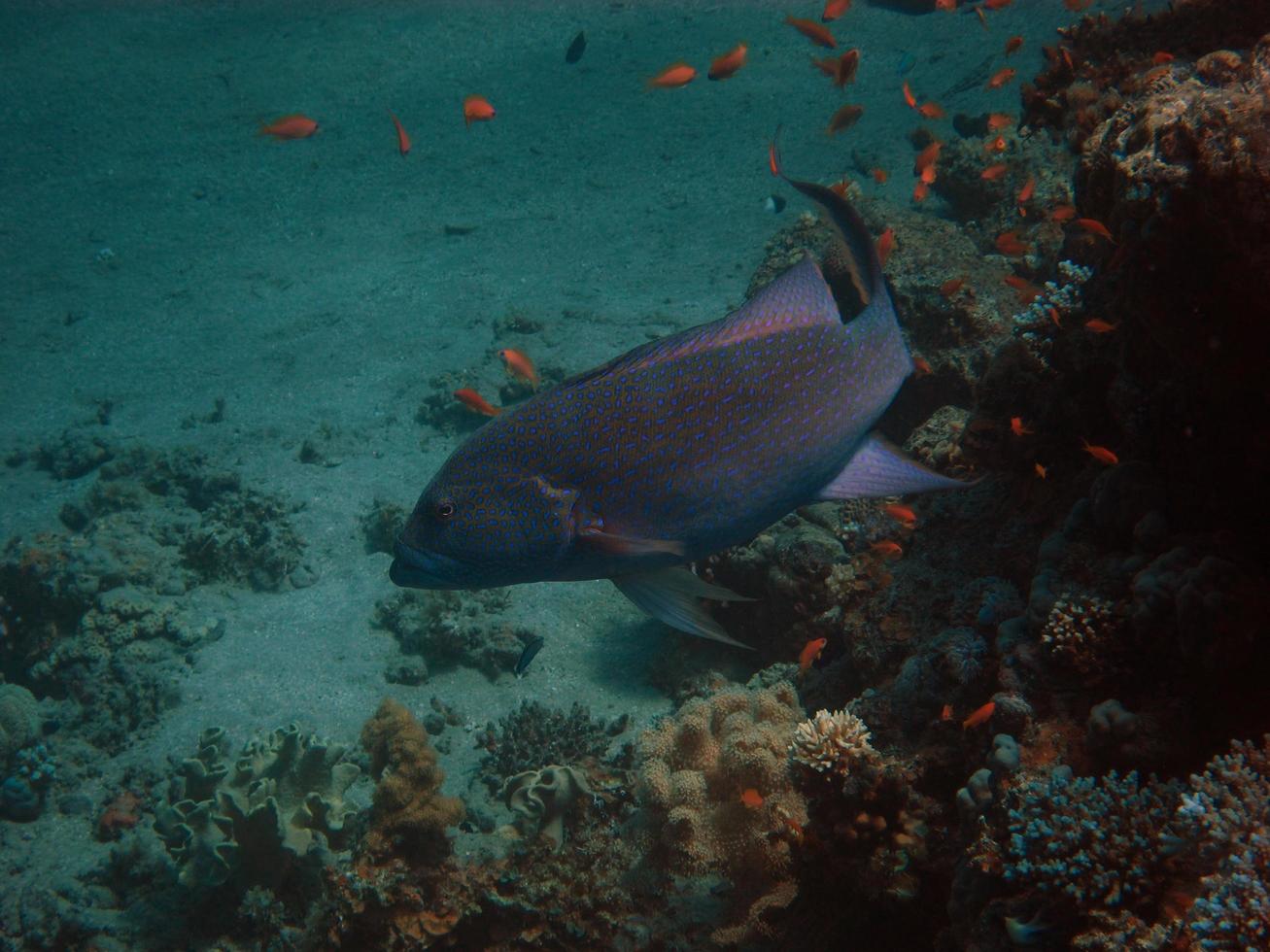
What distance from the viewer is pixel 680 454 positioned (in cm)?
244

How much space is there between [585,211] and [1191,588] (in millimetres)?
16331

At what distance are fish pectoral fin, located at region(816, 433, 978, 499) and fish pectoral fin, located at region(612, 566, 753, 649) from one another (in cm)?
57

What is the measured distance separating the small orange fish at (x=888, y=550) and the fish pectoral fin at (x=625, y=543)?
2456mm

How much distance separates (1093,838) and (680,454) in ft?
5.77

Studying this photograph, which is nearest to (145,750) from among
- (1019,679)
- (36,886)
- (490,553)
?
(36,886)

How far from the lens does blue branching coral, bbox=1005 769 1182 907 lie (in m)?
2.08

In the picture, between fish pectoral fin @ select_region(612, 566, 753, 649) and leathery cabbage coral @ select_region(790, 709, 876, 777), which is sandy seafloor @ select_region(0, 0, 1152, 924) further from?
fish pectoral fin @ select_region(612, 566, 753, 649)

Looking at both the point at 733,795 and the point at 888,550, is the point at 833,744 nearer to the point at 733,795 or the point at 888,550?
the point at 733,795

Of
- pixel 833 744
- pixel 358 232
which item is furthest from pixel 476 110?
pixel 833 744

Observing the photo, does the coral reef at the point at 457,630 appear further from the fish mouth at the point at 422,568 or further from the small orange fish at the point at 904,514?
the fish mouth at the point at 422,568

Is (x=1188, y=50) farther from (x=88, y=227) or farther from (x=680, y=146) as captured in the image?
(x=88, y=227)

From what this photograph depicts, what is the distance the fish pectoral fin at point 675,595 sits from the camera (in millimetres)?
2529

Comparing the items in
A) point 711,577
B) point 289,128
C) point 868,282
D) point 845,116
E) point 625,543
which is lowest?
point 711,577

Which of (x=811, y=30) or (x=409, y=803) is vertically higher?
(x=811, y=30)
